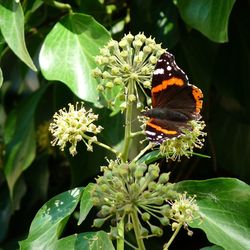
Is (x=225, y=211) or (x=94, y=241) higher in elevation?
(x=94, y=241)

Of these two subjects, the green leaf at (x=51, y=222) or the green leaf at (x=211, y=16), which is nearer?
the green leaf at (x=51, y=222)

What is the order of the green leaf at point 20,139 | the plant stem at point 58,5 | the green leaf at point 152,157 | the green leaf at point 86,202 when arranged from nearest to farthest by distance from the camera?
the green leaf at point 86,202
the green leaf at point 152,157
the plant stem at point 58,5
the green leaf at point 20,139

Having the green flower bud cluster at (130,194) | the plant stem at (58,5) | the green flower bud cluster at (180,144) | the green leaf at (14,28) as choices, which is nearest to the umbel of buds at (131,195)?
the green flower bud cluster at (130,194)

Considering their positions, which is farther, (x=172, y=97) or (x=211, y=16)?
(x=211, y=16)

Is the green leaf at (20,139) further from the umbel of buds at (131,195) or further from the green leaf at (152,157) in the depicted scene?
the umbel of buds at (131,195)

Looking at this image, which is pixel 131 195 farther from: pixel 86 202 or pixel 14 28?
pixel 14 28

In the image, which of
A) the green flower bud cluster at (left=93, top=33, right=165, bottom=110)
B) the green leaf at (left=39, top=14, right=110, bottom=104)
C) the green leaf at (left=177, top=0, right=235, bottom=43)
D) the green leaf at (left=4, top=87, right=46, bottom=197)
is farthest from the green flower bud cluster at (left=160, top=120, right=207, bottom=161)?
the green leaf at (left=4, top=87, right=46, bottom=197)

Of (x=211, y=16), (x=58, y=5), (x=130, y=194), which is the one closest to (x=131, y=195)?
(x=130, y=194)
